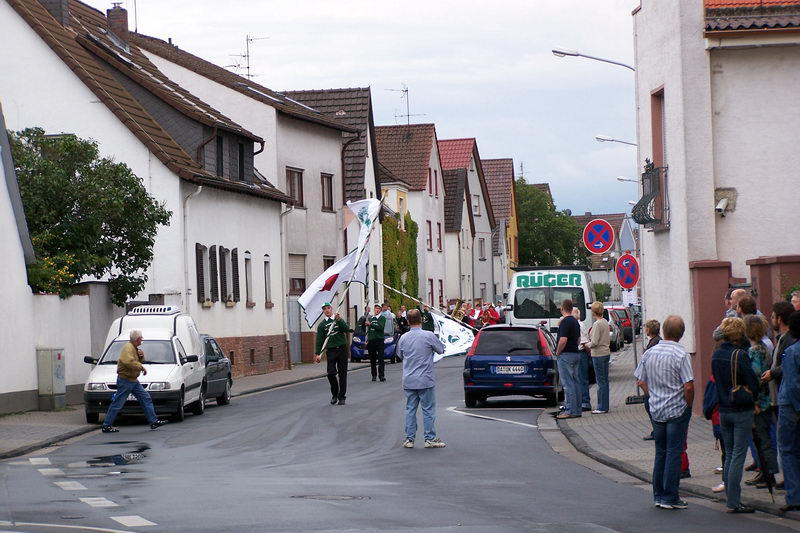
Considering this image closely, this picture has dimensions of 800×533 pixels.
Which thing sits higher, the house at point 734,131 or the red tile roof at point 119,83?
the red tile roof at point 119,83

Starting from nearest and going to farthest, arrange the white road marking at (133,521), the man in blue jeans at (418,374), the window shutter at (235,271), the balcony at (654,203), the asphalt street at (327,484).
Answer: the white road marking at (133,521) → the asphalt street at (327,484) → the man in blue jeans at (418,374) → the balcony at (654,203) → the window shutter at (235,271)

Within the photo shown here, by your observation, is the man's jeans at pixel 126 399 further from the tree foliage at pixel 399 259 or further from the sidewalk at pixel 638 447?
the tree foliage at pixel 399 259

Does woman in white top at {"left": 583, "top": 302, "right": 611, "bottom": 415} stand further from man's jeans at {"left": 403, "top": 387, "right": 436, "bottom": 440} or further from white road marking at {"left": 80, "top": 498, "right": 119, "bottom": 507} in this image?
white road marking at {"left": 80, "top": 498, "right": 119, "bottom": 507}

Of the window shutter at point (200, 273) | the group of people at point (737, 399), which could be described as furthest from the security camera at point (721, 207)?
the window shutter at point (200, 273)

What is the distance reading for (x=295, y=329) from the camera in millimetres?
47812

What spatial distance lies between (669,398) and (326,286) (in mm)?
20937

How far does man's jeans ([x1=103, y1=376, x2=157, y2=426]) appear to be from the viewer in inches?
871

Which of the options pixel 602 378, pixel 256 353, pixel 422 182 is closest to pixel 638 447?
pixel 602 378

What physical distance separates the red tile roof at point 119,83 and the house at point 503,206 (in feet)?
185

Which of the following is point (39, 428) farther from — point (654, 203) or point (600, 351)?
point (654, 203)

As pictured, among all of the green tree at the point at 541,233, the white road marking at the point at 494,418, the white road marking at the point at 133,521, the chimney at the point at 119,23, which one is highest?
the chimney at the point at 119,23

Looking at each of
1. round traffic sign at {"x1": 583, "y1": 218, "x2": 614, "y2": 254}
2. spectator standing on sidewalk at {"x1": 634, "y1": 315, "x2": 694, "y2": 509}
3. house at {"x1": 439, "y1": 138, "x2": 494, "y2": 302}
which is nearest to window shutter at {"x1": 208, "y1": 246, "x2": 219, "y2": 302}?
round traffic sign at {"x1": 583, "y1": 218, "x2": 614, "y2": 254}

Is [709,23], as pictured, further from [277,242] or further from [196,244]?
[277,242]

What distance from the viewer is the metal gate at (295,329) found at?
47219 mm
